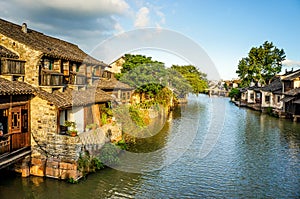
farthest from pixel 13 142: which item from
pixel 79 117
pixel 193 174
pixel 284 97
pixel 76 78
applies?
pixel 284 97

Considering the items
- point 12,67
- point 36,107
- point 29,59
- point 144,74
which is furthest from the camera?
point 144,74

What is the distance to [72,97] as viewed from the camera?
16906mm

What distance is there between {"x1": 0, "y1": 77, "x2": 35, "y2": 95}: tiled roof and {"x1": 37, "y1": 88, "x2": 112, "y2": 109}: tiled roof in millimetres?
607

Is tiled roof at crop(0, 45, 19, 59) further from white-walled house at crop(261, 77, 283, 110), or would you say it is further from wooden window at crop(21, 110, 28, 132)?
white-walled house at crop(261, 77, 283, 110)

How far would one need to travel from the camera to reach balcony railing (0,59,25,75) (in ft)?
44.5

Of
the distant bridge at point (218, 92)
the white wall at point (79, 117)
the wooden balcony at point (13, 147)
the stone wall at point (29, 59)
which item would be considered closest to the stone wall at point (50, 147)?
the wooden balcony at point (13, 147)

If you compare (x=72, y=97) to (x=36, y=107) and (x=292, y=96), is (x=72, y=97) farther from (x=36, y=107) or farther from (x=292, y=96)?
(x=292, y=96)

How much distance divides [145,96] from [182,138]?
13819mm

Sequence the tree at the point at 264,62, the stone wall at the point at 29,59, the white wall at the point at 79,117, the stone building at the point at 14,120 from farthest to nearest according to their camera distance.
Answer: the tree at the point at 264,62
the white wall at the point at 79,117
the stone wall at the point at 29,59
the stone building at the point at 14,120

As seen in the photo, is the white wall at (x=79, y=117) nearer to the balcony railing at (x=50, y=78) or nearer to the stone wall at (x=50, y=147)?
the balcony railing at (x=50, y=78)

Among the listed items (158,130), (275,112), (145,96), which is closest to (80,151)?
(158,130)

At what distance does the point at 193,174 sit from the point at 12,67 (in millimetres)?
11367

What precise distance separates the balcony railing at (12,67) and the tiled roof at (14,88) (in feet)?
1.59

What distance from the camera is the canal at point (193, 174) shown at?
12750mm
